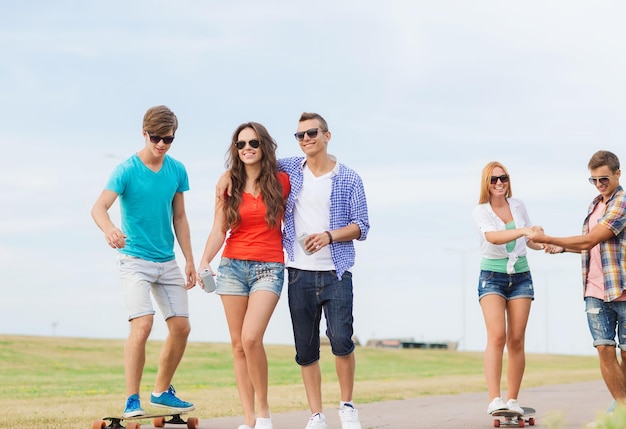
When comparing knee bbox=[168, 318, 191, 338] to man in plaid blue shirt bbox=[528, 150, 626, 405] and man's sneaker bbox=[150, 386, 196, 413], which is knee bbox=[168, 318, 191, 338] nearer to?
man's sneaker bbox=[150, 386, 196, 413]

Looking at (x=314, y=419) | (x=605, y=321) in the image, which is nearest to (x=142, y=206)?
(x=314, y=419)

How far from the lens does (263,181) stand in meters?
8.08

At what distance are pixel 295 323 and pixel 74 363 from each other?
2752 centimetres

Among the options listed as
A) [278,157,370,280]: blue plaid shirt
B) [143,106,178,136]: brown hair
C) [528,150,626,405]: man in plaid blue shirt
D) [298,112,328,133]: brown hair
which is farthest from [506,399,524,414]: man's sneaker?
[143,106,178,136]: brown hair

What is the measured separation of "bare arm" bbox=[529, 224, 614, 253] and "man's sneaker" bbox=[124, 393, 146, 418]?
12.7ft

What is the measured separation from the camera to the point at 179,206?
359 inches

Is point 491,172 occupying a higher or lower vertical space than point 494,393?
higher

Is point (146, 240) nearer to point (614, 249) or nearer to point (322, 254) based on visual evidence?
point (322, 254)

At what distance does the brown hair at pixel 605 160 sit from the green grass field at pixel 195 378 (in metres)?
4.90

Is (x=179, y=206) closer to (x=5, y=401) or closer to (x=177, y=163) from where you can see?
(x=177, y=163)

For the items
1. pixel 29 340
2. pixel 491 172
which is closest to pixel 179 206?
pixel 491 172

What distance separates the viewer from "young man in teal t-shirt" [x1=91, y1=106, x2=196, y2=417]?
340 inches

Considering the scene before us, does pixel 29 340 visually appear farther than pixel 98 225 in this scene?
Yes

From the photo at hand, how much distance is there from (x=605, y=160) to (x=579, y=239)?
0.77 meters
